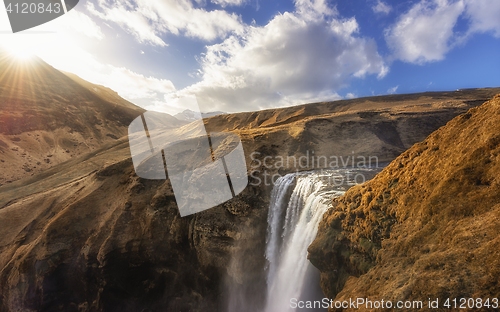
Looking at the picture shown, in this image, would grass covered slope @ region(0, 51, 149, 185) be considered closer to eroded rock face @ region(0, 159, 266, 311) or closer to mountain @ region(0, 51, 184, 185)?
mountain @ region(0, 51, 184, 185)

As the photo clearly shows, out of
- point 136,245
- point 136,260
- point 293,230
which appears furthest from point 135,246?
point 293,230

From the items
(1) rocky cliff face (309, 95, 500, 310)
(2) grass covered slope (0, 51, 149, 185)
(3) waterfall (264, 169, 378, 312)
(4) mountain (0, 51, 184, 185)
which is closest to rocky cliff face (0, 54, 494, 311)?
(3) waterfall (264, 169, 378, 312)

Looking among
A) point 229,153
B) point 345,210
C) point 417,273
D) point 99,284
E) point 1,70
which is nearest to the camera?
point 417,273

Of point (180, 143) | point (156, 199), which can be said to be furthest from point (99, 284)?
point (180, 143)

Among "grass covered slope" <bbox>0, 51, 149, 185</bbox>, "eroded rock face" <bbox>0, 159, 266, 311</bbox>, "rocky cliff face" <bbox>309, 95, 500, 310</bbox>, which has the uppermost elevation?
"grass covered slope" <bbox>0, 51, 149, 185</bbox>

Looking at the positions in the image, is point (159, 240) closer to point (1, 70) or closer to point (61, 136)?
point (61, 136)

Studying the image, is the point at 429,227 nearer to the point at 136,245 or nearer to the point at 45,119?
the point at 136,245
